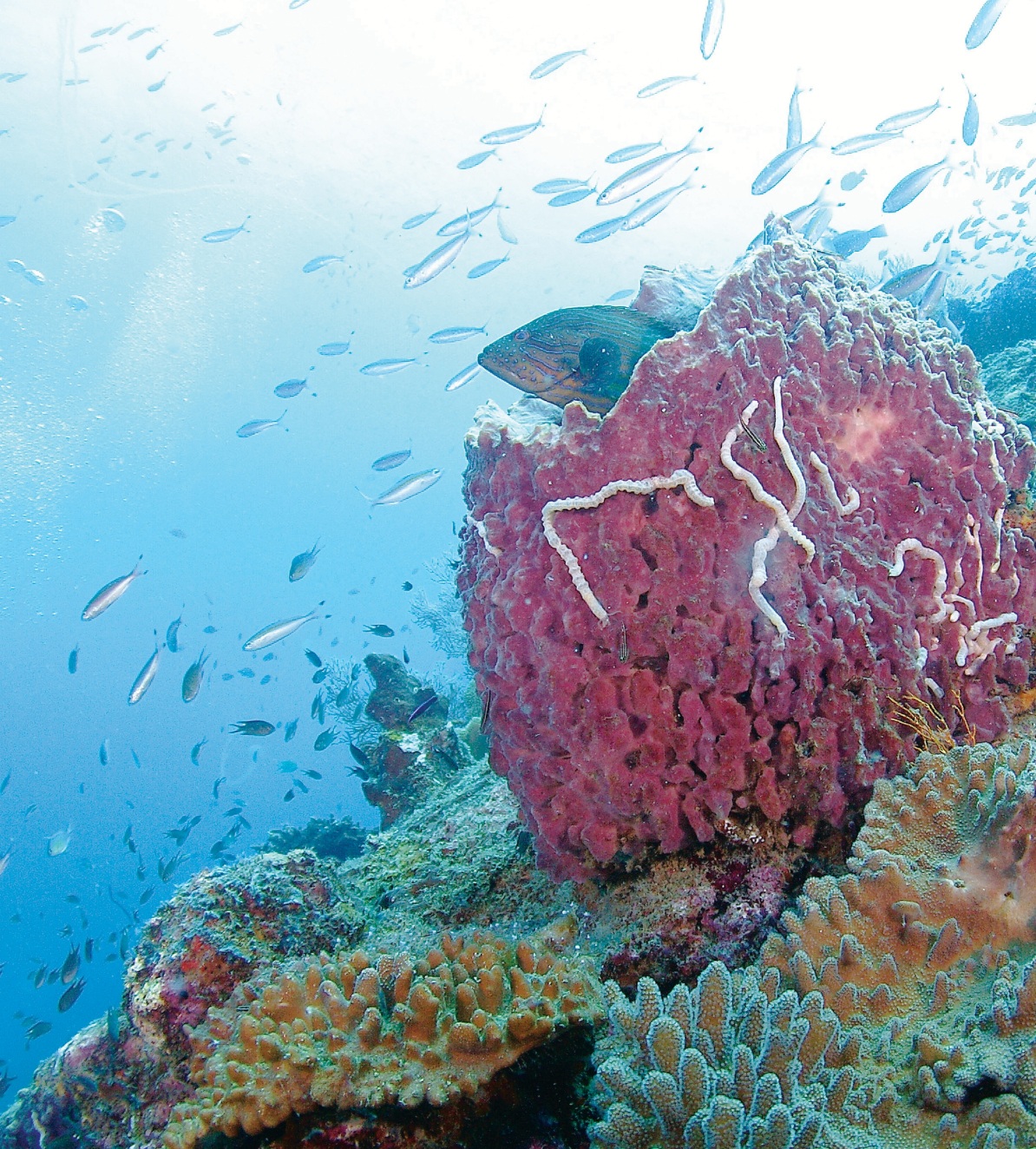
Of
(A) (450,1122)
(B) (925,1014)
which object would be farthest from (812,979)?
(A) (450,1122)

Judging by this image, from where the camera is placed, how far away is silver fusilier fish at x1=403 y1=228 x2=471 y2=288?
811cm

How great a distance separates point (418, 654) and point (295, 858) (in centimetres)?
7239

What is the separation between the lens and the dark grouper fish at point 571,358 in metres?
2.89

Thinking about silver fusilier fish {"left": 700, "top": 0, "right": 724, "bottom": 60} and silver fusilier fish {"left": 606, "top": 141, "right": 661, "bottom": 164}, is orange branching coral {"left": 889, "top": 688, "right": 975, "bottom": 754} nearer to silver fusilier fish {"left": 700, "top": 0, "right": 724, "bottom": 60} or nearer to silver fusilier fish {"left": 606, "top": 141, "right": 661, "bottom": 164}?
silver fusilier fish {"left": 700, "top": 0, "right": 724, "bottom": 60}

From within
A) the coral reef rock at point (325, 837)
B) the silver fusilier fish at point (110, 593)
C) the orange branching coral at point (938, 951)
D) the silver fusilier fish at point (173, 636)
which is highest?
the orange branching coral at point (938, 951)

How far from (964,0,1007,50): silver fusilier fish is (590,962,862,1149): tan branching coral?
34.0ft

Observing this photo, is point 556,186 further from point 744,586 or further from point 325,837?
point 325,837

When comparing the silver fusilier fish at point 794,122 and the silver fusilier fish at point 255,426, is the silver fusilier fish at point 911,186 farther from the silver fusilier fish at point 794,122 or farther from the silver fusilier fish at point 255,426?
the silver fusilier fish at point 255,426

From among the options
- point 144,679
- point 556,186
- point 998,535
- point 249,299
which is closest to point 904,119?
point 556,186

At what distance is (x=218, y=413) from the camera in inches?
3319

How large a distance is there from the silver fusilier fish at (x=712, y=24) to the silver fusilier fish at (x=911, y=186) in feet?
8.86

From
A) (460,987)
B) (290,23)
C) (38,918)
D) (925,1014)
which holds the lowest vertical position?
(38,918)

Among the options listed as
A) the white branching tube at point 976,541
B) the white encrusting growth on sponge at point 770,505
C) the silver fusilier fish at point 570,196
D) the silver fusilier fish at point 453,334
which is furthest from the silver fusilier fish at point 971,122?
the white encrusting growth on sponge at point 770,505

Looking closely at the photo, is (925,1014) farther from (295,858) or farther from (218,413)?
(218,413)
